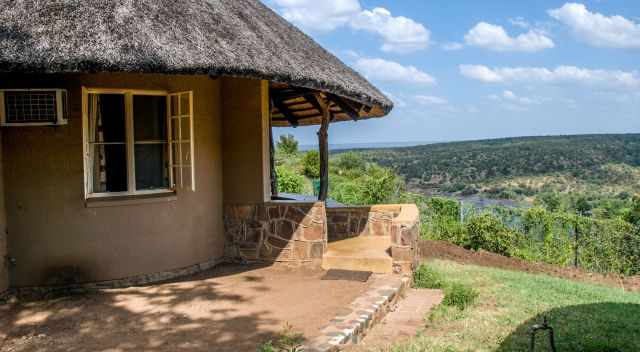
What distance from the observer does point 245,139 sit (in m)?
8.41

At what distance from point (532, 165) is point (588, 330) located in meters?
29.1

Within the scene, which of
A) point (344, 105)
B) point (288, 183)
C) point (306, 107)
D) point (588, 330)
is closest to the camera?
point (588, 330)

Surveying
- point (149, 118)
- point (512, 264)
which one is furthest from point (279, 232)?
point (512, 264)

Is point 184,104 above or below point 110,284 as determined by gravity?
above

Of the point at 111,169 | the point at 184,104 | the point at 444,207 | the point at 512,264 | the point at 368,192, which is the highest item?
the point at 184,104

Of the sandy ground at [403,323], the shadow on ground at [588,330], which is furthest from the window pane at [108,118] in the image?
the shadow on ground at [588,330]

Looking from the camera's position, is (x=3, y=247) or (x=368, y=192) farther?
(x=368, y=192)

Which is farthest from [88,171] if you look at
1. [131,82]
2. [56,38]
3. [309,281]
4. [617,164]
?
[617,164]

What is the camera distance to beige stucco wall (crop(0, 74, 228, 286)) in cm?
664

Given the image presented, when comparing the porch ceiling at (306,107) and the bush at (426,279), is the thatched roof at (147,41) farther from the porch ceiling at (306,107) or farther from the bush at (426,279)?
the bush at (426,279)

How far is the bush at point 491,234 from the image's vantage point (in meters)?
12.3

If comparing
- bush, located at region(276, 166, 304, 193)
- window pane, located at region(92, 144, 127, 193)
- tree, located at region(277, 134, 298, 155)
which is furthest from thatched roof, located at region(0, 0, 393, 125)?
tree, located at region(277, 134, 298, 155)

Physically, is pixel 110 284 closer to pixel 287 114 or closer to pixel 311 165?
pixel 287 114

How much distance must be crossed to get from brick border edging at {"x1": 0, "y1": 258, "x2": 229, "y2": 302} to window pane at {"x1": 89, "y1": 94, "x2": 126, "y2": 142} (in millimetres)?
1728
